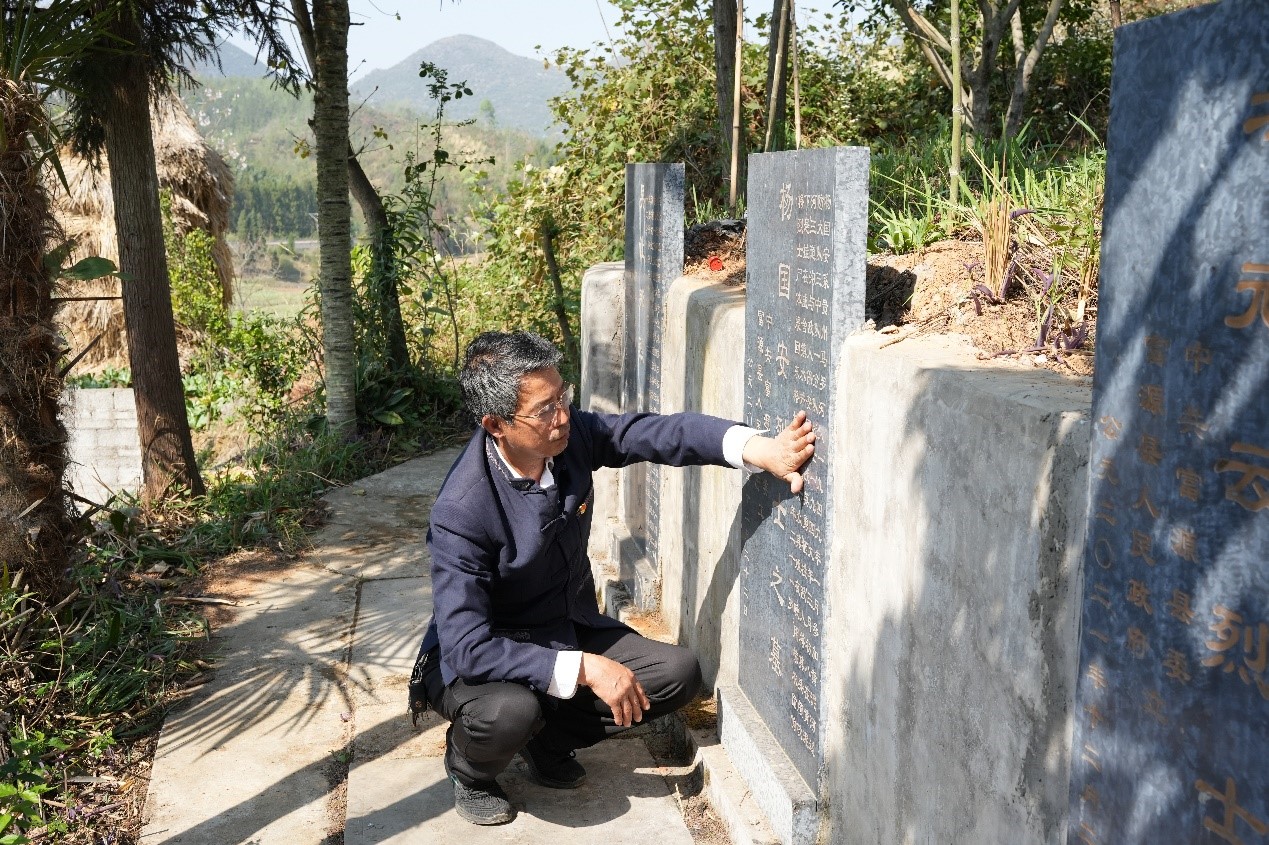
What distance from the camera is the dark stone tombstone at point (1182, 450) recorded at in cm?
129

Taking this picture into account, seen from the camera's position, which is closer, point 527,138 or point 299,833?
point 299,833

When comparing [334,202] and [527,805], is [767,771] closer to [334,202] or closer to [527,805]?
[527,805]

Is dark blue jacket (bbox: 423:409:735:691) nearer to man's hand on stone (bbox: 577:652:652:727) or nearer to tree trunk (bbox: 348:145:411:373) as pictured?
man's hand on stone (bbox: 577:652:652:727)

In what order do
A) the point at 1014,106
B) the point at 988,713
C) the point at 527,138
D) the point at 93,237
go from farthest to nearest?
the point at 527,138
the point at 93,237
the point at 1014,106
the point at 988,713

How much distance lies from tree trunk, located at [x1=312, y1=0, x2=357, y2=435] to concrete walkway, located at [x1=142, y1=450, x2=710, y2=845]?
9.24ft

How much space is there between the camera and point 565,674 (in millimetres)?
3189

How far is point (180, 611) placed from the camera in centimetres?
523

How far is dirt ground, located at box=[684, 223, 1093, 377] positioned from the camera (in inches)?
93.4

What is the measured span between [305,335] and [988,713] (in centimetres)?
814

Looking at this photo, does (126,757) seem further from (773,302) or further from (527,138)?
(527,138)

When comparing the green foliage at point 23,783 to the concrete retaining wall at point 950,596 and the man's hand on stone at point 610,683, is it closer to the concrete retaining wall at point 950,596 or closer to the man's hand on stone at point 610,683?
the man's hand on stone at point 610,683

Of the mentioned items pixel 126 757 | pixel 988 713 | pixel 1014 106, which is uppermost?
pixel 1014 106

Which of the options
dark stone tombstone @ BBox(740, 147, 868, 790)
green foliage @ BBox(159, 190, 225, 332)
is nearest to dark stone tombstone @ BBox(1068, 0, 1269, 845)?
dark stone tombstone @ BBox(740, 147, 868, 790)

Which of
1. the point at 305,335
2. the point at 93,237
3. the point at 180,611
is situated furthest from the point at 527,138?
the point at 180,611
